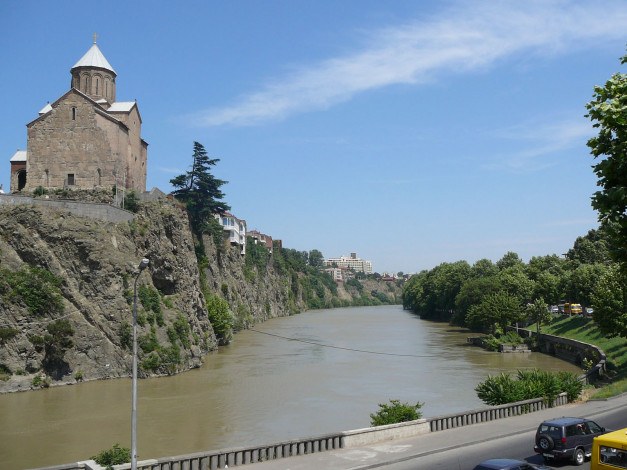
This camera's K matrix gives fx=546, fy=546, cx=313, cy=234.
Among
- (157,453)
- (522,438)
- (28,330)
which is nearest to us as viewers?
(522,438)

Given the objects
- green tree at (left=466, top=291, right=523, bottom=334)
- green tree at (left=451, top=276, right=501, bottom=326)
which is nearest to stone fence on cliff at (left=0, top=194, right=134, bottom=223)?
green tree at (left=466, top=291, right=523, bottom=334)

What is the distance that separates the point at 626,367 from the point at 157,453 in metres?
30.8

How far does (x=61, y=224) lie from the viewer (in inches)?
1833

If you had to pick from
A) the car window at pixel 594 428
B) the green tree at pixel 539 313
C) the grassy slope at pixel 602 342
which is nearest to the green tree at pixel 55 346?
the grassy slope at pixel 602 342

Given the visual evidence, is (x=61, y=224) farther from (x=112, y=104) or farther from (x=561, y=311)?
(x=561, y=311)

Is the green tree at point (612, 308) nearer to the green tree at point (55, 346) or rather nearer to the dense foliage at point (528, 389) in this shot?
the dense foliage at point (528, 389)

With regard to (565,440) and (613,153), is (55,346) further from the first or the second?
(613,153)

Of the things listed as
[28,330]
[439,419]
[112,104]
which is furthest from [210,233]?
[439,419]

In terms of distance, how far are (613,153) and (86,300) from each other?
140 feet

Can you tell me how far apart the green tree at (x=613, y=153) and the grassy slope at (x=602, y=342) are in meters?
17.0

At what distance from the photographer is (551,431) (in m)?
15.7

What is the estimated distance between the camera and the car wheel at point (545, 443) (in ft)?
50.4

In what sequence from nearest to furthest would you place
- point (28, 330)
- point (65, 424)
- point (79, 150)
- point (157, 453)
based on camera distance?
point (157, 453)
point (65, 424)
point (28, 330)
point (79, 150)

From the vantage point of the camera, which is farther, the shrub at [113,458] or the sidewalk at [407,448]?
the sidewalk at [407,448]
